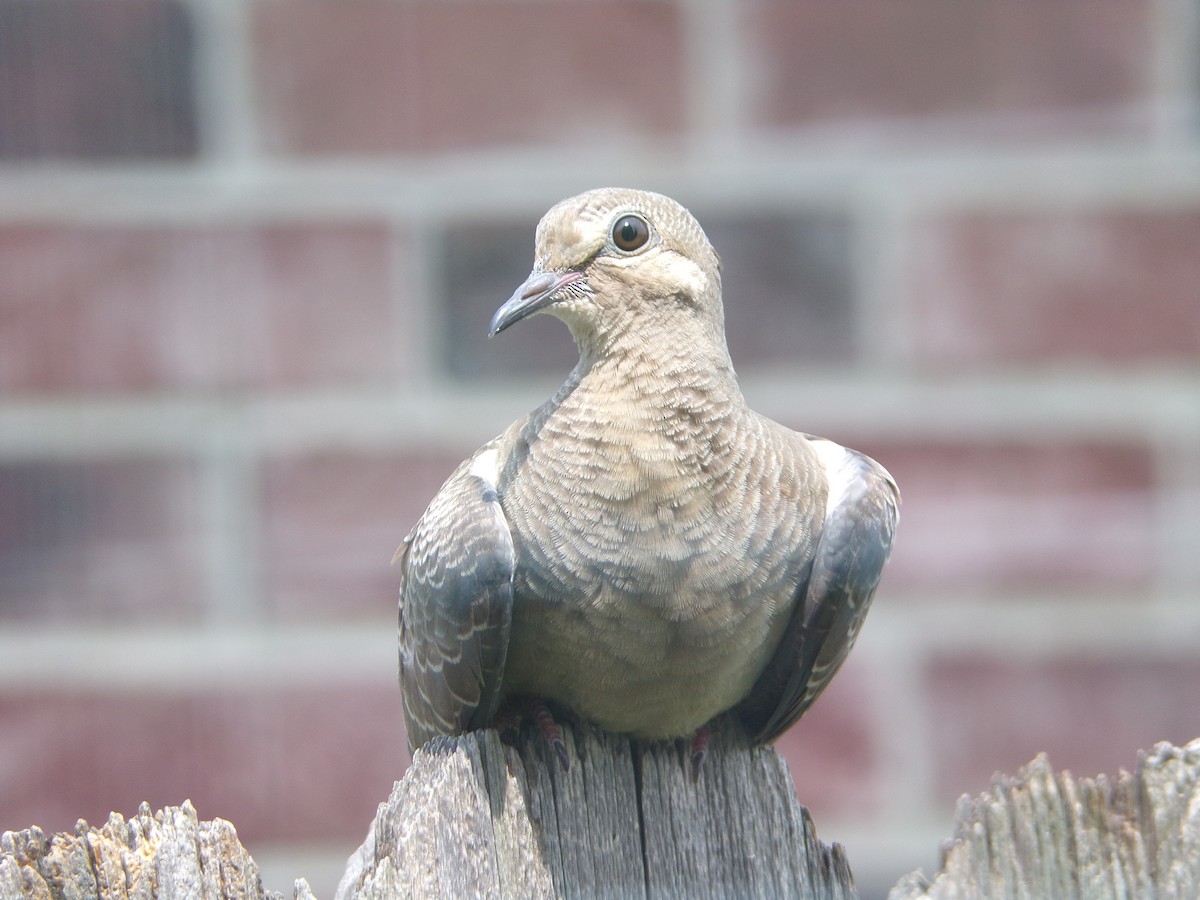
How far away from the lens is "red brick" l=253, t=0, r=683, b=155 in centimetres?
381

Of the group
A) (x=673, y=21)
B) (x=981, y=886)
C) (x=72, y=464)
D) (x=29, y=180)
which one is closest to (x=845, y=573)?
(x=981, y=886)

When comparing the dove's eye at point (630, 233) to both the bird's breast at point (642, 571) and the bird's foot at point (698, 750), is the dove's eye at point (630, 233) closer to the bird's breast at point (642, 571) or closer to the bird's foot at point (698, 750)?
the bird's breast at point (642, 571)

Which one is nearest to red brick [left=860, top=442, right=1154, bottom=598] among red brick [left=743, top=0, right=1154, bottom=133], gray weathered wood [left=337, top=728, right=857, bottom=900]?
red brick [left=743, top=0, right=1154, bottom=133]

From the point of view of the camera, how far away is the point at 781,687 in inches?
96.5

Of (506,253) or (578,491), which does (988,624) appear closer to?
(506,253)

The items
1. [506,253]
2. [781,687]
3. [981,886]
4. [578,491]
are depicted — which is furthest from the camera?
[506,253]

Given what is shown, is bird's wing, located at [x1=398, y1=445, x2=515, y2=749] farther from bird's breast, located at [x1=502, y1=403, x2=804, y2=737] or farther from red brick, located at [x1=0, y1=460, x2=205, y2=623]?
red brick, located at [x1=0, y1=460, x2=205, y2=623]

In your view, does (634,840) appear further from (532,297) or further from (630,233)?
(630,233)

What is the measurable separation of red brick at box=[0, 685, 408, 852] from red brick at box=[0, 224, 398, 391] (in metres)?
0.81

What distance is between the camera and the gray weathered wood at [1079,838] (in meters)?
1.55

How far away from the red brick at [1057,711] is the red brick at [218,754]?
4.67ft

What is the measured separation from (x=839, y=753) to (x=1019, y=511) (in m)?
0.76

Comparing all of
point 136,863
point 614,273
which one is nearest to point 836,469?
point 614,273

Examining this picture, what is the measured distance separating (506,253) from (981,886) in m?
2.49
